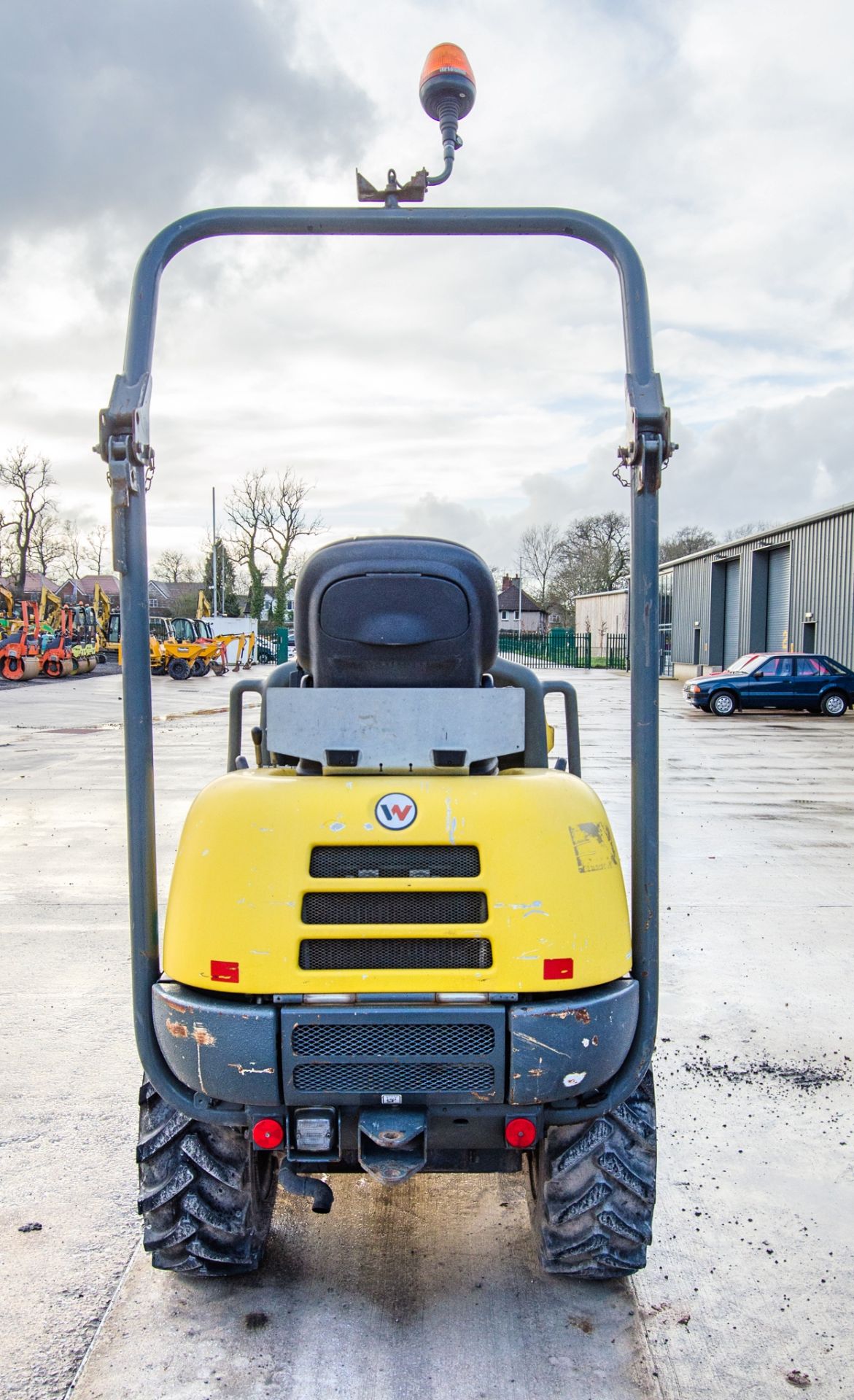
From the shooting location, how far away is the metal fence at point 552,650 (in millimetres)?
57438

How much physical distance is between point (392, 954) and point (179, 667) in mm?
38118

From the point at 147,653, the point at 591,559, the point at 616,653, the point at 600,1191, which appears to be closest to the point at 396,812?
the point at 147,653

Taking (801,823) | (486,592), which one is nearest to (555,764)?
(486,592)

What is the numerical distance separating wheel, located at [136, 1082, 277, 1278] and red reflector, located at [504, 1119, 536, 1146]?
0.75m

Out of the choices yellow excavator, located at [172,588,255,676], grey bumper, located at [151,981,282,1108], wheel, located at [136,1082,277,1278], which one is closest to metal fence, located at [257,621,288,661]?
yellow excavator, located at [172,588,255,676]

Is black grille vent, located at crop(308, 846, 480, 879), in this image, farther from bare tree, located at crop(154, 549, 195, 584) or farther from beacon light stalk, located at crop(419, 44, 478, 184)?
bare tree, located at crop(154, 549, 195, 584)

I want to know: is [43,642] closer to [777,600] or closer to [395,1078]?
[777,600]

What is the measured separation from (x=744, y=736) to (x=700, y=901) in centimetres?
1252

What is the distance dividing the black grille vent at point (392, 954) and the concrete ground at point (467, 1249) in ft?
3.50

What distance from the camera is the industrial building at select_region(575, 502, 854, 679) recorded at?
96.0 ft

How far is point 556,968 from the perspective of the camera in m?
2.44

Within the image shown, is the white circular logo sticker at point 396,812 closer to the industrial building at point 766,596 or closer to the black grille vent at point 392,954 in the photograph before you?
the black grille vent at point 392,954

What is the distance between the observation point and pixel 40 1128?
12.7ft

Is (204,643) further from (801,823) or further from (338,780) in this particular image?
(338,780)
